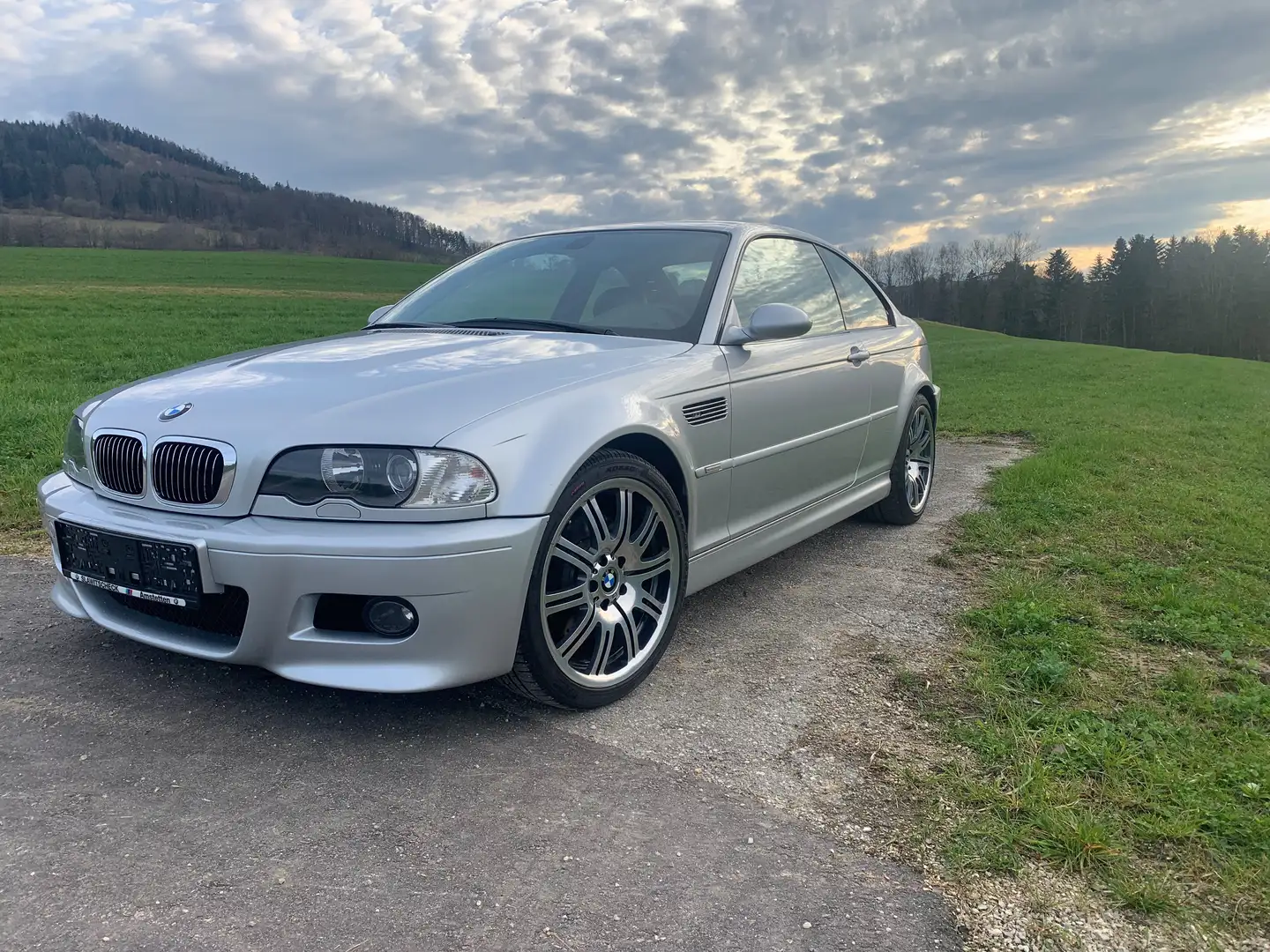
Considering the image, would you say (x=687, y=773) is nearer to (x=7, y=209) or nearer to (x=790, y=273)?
(x=790, y=273)

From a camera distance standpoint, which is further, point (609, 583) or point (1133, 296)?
point (1133, 296)

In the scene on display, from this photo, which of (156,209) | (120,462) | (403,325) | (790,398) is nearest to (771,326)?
(790,398)

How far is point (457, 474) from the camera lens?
233cm

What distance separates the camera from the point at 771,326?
3.30 meters

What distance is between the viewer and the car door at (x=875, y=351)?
177 inches

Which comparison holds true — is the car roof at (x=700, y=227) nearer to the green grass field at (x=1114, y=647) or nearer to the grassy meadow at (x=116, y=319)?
the green grass field at (x=1114, y=647)

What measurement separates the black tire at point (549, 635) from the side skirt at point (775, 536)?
0.27 m

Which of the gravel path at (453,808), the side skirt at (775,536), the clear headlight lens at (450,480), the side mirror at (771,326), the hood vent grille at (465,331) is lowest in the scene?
the gravel path at (453,808)

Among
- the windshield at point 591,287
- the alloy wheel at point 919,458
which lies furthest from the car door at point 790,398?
the alloy wheel at point 919,458

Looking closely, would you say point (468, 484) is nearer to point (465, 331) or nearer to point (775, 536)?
point (465, 331)

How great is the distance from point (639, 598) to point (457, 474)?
860mm

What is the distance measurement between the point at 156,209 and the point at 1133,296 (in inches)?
3901

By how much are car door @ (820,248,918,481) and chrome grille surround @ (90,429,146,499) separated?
314cm

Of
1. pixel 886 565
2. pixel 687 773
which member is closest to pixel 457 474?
pixel 687 773
